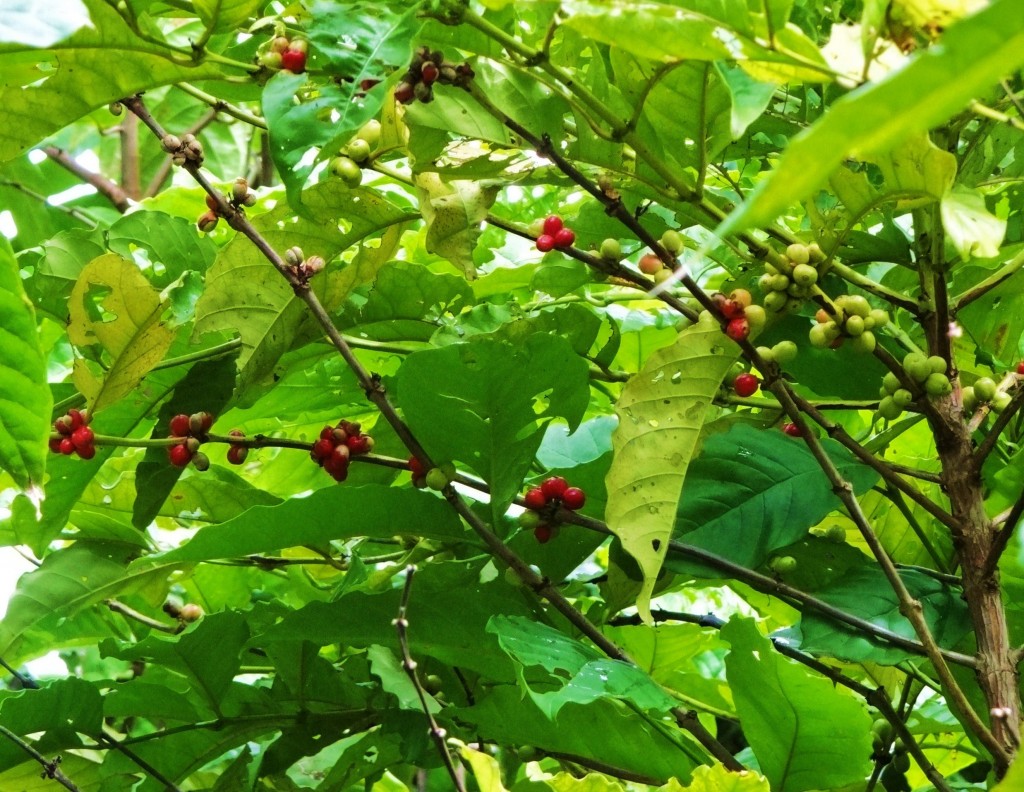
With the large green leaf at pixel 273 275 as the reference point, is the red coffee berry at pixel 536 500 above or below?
below

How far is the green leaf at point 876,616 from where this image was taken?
762 millimetres

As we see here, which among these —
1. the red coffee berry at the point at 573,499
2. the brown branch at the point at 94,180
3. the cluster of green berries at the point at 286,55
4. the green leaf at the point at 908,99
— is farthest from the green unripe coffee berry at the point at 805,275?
the brown branch at the point at 94,180

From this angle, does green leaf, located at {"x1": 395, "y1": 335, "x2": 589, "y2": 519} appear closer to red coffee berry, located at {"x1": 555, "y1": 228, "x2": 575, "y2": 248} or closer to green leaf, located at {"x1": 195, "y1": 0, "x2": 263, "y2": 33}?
red coffee berry, located at {"x1": 555, "y1": 228, "x2": 575, "y2": 248}

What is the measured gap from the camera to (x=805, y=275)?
29.8 inches

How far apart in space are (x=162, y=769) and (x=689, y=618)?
0.50 metres

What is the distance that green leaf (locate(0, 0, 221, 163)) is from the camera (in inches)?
30.3

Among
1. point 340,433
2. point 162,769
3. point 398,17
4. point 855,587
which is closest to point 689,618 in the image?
point 855,587

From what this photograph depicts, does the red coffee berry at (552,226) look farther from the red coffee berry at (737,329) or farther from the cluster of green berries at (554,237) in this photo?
the red coffee berry at (737,329)

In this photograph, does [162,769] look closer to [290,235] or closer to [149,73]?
[290,235]

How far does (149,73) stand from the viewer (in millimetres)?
808

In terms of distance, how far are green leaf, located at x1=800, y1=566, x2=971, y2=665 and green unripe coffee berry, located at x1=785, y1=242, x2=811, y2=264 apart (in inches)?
9.3

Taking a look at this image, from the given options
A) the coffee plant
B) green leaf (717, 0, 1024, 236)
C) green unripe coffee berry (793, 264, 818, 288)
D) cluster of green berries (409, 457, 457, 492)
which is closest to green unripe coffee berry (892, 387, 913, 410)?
the coffee plant

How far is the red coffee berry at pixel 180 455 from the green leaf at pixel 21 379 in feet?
1.02

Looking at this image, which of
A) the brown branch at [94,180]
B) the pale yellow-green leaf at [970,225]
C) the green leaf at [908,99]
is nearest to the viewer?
the green leaf at [908,99]
